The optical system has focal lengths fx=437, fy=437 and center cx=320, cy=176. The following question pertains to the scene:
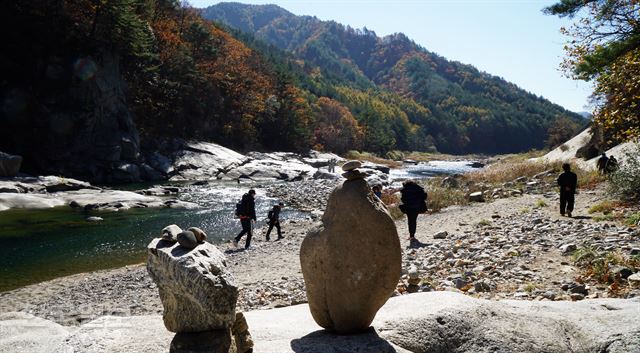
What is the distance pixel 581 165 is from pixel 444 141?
162 m

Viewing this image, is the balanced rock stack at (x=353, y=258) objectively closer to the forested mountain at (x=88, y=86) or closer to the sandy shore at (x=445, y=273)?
the sandy shore at (x=445, y=273)

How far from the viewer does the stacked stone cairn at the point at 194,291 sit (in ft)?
15.9

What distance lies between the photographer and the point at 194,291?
482cm

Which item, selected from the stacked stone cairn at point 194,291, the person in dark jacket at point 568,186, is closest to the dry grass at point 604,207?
the person in dark jacket at point 568,186

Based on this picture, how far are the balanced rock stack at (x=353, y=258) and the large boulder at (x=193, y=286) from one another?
1340 millimetres

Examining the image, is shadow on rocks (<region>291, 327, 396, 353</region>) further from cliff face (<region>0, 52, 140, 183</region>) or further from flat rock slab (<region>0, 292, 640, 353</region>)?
cliff face (<region>0, 52, 140, 183</region>)

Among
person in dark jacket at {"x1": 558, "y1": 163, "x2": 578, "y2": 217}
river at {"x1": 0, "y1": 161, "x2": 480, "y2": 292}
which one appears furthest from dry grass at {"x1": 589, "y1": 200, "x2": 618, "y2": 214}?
river at {"x1": 0, "y1": 161, "x2": 480, "y2": 292}

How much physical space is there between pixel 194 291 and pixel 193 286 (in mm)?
58

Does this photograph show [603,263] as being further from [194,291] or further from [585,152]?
[585,152]

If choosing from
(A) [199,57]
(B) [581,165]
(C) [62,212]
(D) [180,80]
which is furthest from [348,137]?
(C) [62,212]

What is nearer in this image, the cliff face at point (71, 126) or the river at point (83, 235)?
the river at point (83, 235)

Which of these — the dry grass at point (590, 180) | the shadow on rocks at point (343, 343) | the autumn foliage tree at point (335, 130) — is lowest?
the shadow on rocks at point (343, 343)

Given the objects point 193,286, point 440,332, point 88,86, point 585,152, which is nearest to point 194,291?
point 193,286

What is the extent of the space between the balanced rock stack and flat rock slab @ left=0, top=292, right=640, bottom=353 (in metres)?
0.40
